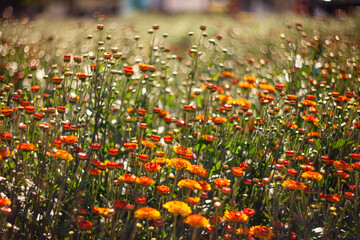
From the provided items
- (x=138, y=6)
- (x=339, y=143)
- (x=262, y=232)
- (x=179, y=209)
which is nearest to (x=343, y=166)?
(x=339, y=143)

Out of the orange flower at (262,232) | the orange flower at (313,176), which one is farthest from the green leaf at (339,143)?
the orange flower at (262,232)

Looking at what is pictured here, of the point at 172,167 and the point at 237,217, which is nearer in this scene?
the point at 237,217

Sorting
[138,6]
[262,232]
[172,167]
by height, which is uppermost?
[262,232]

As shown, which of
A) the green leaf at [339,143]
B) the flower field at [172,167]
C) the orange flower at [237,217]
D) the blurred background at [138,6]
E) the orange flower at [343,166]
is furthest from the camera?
the blurred background at [138,6]

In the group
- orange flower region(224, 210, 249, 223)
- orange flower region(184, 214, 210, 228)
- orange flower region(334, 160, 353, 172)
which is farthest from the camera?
orange flower region(334, 160, 353, 172)

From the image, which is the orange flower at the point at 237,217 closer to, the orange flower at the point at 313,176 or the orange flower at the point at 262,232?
the orange flower at the point at 262,232

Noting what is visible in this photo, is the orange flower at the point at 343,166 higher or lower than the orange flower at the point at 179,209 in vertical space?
lower

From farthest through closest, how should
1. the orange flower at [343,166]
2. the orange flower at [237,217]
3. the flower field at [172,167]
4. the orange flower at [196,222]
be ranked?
the orange flower at [343,166] < the flower field at [172,167] < the orange flower at [237,217] < the orange flower at [196,222]

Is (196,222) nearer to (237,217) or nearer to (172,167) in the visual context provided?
(237,217)

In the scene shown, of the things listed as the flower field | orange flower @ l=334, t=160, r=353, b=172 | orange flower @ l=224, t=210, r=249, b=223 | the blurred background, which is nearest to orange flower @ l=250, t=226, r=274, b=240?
the flower field

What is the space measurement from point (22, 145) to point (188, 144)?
3.52 ft

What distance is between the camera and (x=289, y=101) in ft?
8.01

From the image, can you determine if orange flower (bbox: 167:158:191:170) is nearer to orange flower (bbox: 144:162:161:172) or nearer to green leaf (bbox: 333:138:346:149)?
orange flower (bbox: 144:162:161:172)

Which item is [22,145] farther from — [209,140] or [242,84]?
[242,84]
